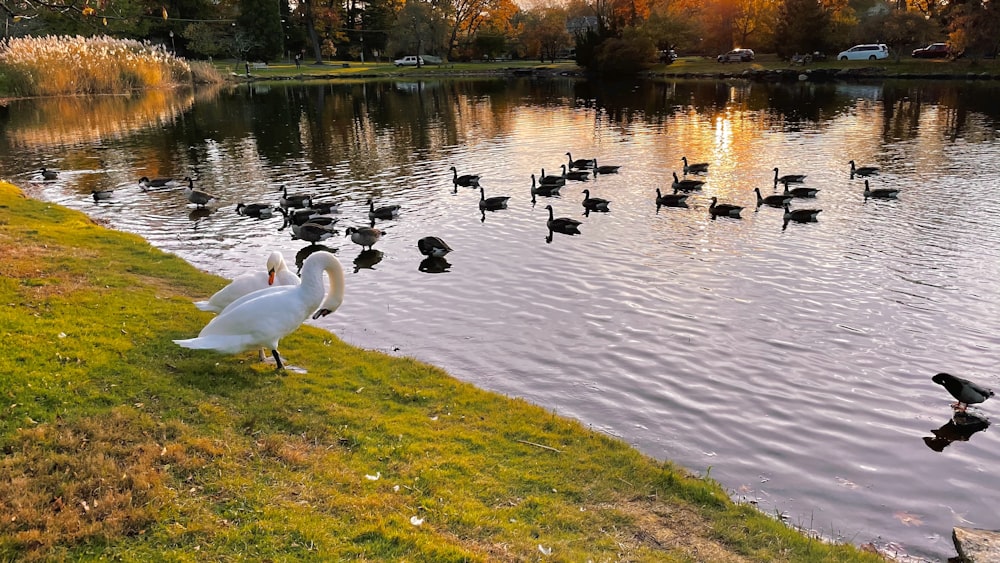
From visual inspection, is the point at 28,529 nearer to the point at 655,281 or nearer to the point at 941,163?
the point at 655,281

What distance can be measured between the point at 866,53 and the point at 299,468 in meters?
95.0

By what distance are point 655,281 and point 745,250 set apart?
4.07 metres

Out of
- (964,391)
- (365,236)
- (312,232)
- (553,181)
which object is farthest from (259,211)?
(964,391)

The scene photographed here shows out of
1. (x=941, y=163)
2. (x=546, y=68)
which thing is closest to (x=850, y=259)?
(x=941, y=163)

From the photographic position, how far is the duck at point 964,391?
398 inches

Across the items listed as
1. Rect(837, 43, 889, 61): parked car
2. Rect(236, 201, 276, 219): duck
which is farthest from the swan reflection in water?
Rect(837, 43, 889, 61): parked car

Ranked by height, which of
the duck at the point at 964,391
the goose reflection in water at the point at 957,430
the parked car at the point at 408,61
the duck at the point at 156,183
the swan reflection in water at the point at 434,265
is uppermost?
the parked car at the point at 408,61

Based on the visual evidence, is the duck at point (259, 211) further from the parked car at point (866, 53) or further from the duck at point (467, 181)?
the parked car at point (866, 53)

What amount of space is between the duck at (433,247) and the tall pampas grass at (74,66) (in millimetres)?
52933

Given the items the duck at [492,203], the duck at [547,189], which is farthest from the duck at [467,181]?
the duck at [492,203]

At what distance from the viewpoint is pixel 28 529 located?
528cm

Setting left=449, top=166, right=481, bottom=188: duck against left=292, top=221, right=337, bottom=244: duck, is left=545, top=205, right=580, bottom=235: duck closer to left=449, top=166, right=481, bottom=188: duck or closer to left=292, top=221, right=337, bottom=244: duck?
left=292, top=221, right=337, bottom=244: duck

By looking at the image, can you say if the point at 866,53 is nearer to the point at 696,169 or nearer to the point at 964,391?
the point at 696,169

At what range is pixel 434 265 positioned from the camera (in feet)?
58.9
